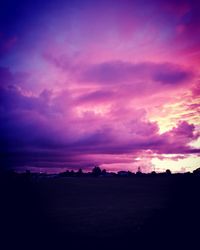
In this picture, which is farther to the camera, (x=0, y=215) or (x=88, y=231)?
(x=0, y=215)

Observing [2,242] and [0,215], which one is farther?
[0,215]

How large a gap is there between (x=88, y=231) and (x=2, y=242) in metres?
6.82

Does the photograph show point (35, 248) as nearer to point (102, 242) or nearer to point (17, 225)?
point (102, 242)

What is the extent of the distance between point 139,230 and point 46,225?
28.8ft

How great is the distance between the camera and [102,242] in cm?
1744

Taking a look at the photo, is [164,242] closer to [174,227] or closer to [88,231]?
[174,227]

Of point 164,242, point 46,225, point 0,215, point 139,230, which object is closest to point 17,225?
point 46,225

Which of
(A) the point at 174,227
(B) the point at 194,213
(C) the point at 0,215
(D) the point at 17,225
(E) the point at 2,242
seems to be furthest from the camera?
(C) the point at 0,215

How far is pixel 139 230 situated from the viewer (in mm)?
20172

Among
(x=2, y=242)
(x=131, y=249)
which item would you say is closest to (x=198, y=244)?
(x=131, y=249)

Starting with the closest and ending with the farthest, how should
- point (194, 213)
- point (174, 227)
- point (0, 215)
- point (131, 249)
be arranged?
point (131, 249) → point (174, 227) → point (194, 213) → point (0, 215)

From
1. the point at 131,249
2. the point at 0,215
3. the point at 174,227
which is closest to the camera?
the point at 131,249

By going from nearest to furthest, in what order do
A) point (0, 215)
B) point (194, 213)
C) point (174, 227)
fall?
point (174, 227) < point (194, 213) < point (0, 215)

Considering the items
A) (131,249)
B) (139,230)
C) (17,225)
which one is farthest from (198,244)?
(17,225)
